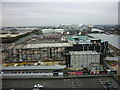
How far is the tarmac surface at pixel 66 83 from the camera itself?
2861mm

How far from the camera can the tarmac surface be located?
2861 mm

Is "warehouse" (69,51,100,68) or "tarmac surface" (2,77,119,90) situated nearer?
"tarmac surface" (2,77,119,90)

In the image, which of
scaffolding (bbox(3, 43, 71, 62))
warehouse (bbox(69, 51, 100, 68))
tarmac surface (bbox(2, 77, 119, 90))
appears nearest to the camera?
tarmac surface (bbox(2, 77, 119, 90))

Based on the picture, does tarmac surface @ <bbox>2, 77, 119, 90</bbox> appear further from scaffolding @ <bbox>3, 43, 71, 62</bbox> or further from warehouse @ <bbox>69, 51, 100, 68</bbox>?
scaffolding @ <bbox>3, 43, 71, 62</bbox>

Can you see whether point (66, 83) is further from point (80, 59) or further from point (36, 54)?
point (36, 54)

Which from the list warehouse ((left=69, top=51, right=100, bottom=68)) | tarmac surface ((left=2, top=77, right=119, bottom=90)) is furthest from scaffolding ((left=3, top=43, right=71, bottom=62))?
tarmac surface ((left=2, top=77, right=119, bottom=90))

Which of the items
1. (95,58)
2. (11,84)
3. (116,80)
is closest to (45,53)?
(95,58)

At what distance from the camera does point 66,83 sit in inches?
120

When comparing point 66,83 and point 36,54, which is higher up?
point 36,54

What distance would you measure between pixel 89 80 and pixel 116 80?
2.04ft

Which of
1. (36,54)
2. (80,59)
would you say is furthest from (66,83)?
(36,54)

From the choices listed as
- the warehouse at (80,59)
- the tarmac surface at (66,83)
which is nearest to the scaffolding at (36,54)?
the warehouse at (80,59)

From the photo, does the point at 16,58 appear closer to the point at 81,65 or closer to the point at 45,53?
the point at 45,53

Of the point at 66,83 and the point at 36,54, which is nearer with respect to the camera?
the point at 66,83
